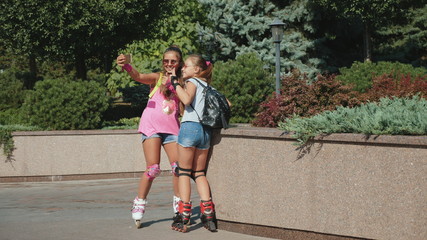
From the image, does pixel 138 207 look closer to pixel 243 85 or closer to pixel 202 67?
pixel 202 67

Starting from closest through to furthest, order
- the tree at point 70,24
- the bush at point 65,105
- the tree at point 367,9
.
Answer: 1. the bush at point 65,105
2. the tree at point 70,24
3. the tree at point 367,9

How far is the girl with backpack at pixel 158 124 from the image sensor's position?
678 cm

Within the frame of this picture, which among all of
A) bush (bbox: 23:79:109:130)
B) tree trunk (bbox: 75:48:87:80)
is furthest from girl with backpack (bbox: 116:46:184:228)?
tree trunk (bbox: 75:48:87:80)

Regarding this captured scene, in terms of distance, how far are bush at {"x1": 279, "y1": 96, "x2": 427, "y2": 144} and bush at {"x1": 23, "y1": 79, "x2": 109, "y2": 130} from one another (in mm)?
7654

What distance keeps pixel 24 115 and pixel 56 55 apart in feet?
23.8

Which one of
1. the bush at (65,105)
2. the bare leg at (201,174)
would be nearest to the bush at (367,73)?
the bush at (65,105)

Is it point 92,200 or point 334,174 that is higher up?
point 334,174

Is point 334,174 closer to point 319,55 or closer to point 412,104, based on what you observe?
point 412,104

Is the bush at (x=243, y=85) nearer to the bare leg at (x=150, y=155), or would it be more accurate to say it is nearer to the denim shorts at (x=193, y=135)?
the bare leg at (x=150, y=155)

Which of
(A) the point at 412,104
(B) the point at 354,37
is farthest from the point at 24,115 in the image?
(B) the point at 354,37

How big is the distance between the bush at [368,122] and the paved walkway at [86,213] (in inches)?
49.0

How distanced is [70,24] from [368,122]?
14.7 m

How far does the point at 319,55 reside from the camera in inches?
1049

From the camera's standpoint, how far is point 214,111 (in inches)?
255
